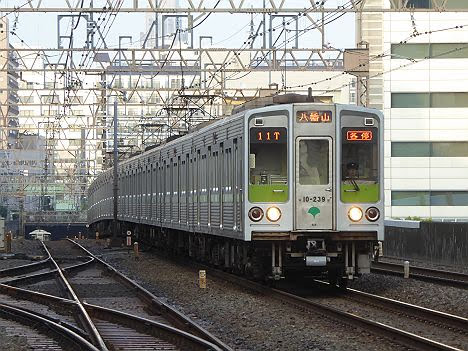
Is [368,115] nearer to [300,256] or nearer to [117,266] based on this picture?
[300,256]

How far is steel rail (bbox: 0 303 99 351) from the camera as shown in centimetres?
1091

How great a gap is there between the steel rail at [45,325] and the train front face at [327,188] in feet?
13.0

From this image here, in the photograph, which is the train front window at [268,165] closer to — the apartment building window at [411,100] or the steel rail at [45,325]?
the steel rail at [45,325]

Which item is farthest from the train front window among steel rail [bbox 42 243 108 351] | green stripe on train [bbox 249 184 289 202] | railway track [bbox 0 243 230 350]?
steel rail [bbox 42 243 108 351]

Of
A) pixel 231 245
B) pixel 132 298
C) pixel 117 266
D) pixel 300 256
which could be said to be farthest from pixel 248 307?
pixel 117 266

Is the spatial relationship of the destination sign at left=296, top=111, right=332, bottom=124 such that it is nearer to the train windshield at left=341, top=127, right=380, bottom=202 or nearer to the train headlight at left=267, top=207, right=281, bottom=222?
the train windshield at left=341, top=127, right=380, bottom=202

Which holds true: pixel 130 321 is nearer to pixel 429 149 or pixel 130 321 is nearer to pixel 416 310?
pixel 416 310

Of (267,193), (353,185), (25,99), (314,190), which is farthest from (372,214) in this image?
(25,99)

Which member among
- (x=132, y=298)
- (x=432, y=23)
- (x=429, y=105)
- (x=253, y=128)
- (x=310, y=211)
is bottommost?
(x=132, y=298)

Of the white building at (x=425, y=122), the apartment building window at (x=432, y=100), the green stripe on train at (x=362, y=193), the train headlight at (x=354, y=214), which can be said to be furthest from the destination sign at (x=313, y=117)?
the apartment building window at (x=432, y=100)

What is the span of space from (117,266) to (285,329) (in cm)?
1447

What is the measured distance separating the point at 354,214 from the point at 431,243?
959 cm

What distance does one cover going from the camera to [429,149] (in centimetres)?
5831

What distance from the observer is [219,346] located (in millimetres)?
10492
